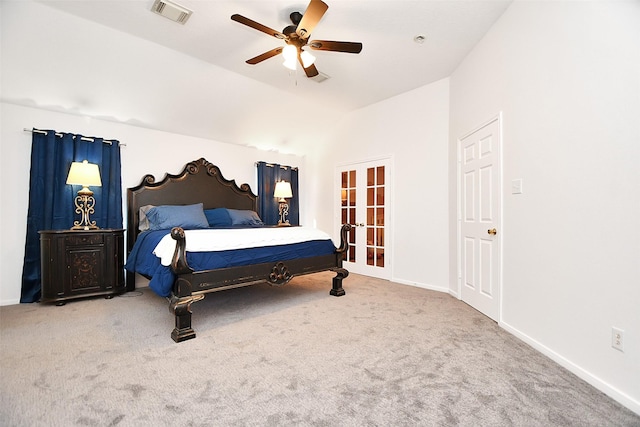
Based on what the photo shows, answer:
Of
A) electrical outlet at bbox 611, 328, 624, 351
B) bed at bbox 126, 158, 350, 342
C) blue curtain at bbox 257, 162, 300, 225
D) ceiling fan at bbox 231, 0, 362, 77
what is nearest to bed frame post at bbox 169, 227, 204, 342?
bed at bbox 126, 158, 350, 342

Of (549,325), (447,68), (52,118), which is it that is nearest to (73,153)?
(52,118)

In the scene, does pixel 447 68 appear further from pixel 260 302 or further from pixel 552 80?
pixel 260 302

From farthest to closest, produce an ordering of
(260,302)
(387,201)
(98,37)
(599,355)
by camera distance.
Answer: (387,201), (260,302), (98,37), (599,355)

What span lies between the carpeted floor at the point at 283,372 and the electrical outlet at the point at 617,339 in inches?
11.4

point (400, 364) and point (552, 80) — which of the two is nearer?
point (400, 364)

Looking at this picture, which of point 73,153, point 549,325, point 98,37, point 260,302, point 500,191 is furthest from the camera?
point 73,153

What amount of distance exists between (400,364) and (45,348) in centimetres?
256

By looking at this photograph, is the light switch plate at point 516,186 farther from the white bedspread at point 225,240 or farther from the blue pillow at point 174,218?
the blue pillow at point 174,218

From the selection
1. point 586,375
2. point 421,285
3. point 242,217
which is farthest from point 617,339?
point 242,217

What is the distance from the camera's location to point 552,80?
2.13 metres

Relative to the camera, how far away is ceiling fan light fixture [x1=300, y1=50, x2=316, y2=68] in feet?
9.10

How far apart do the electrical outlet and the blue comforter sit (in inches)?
99.2

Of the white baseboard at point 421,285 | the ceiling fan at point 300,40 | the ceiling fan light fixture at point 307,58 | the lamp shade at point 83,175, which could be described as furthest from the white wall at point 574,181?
the lamp shade at point 83,175

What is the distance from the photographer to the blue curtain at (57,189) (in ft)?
10.9
